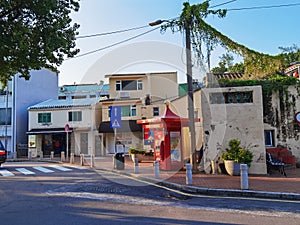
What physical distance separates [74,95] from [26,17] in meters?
35.6

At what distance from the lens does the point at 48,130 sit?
32250 millimetres

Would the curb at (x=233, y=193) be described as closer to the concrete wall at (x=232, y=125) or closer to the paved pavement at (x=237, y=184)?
the paved pavement at (x=237, y=184)

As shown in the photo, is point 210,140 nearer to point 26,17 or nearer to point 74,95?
point 26,17

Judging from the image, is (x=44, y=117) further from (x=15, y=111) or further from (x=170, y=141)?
(x=170, y=141)

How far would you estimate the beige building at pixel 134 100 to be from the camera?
30.5 metres

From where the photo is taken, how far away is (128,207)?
7.69m

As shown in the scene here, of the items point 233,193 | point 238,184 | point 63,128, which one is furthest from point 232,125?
point 63,128

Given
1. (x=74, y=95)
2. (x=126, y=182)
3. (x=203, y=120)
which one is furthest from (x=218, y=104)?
(x=74, y=95)

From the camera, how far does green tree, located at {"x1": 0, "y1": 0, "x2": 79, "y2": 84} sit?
36.8 ft

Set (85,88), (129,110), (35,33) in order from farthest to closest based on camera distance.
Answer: (85,88) < (129,110) < (35,33)

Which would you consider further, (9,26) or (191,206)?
(9,26)

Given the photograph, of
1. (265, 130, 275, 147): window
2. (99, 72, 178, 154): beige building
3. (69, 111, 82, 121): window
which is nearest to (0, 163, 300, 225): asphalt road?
(265, 130, 275, 147): window

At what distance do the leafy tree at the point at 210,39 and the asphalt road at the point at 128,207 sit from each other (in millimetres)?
7186

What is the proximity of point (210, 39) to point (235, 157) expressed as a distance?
17.8 feet
